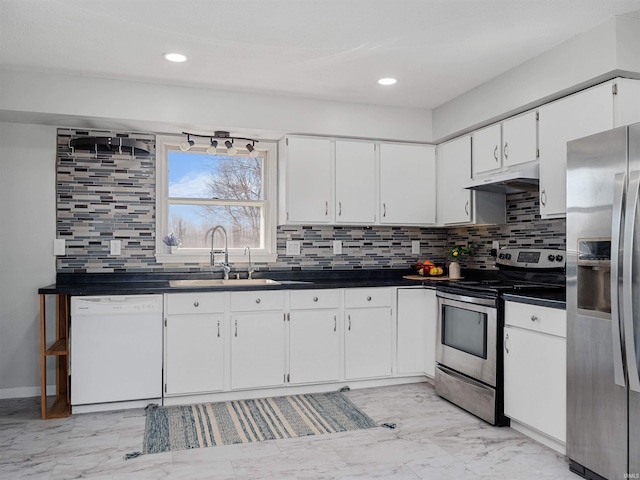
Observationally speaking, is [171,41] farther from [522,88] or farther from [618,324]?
[618,324]

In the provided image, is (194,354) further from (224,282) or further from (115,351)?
(224,282)

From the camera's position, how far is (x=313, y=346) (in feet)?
12.6

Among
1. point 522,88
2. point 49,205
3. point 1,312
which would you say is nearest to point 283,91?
point 522,88

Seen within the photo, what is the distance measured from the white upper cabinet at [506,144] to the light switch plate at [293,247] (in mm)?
1587

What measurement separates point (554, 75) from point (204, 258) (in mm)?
2871

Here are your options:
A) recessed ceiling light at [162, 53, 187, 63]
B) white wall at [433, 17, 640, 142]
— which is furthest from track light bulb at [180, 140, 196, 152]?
white wall at [433, 17, 640, 142]

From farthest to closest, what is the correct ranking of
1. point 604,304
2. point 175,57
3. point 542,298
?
1. point 175,57
2. point 542,298
3. point 604,304

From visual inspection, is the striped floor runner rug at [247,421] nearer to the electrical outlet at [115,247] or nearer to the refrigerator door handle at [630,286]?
the electrical outlet at [115,247]

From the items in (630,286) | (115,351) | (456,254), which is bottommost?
(115,351)

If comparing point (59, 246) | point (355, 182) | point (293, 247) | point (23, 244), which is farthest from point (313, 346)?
point (23, 244)

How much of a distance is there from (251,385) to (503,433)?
5.74 feet

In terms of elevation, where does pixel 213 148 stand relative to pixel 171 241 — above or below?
above

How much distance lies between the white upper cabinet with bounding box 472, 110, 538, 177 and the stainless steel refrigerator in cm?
75

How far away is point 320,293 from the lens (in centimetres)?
387
